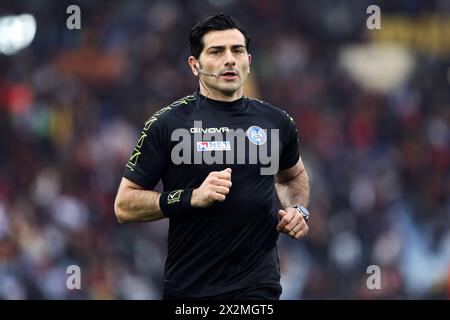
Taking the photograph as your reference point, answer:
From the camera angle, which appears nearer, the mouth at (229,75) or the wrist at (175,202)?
the wrist at (175,202)

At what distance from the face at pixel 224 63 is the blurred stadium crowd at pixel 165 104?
282 inches

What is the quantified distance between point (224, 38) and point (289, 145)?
29.9 inches

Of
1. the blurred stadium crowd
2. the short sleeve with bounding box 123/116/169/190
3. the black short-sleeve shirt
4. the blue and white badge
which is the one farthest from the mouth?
the blurred stadium crowd

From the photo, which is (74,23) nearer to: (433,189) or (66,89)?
(66,89)

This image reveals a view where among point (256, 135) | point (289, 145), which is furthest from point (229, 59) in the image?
point (289, 145)

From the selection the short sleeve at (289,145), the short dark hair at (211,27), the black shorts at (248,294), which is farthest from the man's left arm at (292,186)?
the short dark hair at (211,27)

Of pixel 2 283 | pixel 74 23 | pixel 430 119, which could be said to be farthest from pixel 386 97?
pixel 2 283

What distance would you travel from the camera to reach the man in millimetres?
5938

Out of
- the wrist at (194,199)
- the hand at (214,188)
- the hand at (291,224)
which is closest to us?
the hand at (214,188)

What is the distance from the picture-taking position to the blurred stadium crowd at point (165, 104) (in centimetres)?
1344

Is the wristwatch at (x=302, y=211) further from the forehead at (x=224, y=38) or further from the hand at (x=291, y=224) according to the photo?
the forehead at (x=224, y=38)

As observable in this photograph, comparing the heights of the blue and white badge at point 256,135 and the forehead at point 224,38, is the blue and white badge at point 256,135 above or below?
below

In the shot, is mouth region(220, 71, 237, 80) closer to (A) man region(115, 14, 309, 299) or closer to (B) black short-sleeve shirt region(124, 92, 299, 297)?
(A) man region(115, 14, 309, 299)

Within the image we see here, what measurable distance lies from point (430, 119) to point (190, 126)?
10.1m
